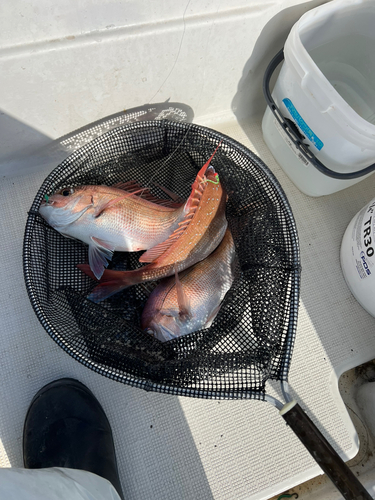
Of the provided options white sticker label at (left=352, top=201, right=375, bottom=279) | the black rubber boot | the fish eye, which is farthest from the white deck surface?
the fish eye

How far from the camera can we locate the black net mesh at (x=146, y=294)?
127cm

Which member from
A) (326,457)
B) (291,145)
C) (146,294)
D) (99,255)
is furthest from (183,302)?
(291,145)

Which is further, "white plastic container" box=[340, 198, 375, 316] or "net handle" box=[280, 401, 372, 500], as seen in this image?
"white plastic container" box=[340, 198, 375, 316]

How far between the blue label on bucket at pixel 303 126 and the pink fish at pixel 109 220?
64 cm

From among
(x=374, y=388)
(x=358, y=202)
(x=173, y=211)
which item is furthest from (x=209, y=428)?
(x=358, y=202)

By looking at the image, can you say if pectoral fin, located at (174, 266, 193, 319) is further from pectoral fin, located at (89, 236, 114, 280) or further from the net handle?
the net handle

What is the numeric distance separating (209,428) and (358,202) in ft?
4.63

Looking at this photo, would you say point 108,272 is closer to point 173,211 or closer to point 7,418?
point 173,211

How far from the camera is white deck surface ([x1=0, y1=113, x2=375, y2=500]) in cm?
142

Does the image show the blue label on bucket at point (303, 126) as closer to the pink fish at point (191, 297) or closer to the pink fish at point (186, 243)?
the pink fish at point (186, 243)

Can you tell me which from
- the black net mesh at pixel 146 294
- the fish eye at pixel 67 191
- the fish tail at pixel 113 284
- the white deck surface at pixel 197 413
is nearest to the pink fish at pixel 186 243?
the fish tail at pixel 113 284

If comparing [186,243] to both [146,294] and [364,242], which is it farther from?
[364,242]

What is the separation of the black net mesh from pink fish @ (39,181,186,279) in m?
0.12

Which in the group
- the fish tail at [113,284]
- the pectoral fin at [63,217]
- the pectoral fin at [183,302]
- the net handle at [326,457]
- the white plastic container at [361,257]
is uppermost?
the pectoral fin at [63,217]
